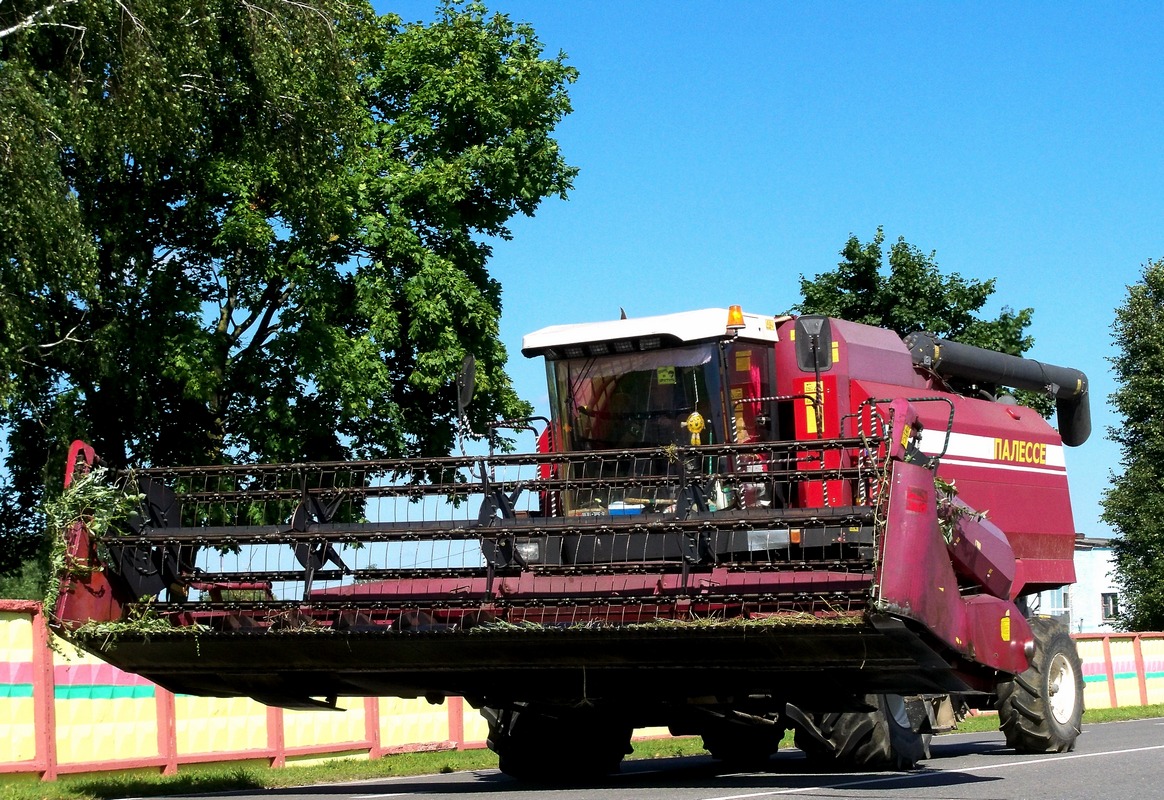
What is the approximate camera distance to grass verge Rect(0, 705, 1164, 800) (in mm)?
12828

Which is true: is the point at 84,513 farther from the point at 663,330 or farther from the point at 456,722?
the point at 456,722

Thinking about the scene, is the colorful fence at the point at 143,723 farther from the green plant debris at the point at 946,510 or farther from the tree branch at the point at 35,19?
the tree branch at the point at 35,19

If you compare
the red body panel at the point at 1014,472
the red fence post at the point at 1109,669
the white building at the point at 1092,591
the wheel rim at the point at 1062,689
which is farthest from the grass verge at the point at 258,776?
the white building at the point at 1092,591

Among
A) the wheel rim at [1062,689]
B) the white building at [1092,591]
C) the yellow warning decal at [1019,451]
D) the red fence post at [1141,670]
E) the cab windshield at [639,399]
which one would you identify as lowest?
the red fence post at [1141,670]

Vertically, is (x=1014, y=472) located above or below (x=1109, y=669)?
above

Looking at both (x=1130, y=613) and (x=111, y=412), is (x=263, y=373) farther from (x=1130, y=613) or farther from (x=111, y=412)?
(x=1130, y=613)

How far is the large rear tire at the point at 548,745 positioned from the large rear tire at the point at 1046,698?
3.97 meters

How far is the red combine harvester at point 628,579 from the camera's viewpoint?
9.78m

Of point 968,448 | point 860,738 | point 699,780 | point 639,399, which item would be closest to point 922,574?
point 860,738

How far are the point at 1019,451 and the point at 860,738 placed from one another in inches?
186

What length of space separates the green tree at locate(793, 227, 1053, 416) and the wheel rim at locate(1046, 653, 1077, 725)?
21.6 metres

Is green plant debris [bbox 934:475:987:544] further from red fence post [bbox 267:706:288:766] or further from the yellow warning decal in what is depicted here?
red fence post [bbox 267:706:288:766]

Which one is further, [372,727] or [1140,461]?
[1140,461]

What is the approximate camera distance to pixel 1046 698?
47.3 feet
